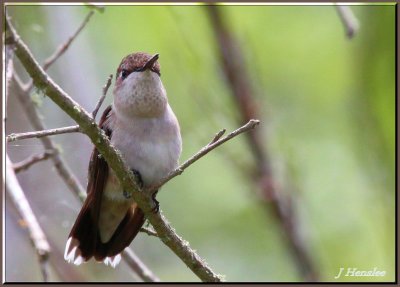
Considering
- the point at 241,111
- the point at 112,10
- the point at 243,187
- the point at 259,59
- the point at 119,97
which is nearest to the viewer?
the point at 119,97

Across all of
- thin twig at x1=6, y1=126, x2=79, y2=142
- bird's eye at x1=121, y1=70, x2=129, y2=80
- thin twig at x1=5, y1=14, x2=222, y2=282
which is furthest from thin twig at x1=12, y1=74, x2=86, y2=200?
thin twig at x1=6, y1=126, x2=79, y2=142

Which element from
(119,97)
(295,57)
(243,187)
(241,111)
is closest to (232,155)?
(241,111)

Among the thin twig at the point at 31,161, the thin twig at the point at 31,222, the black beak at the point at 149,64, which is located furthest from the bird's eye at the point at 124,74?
the thin twig at the point at 31,222

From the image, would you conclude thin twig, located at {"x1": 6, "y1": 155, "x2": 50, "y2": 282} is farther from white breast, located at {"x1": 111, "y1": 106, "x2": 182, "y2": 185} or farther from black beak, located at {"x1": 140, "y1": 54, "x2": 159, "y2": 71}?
black beak, located at {"x1": 140, "y1": 54, "x2": 159, "y2": 71}

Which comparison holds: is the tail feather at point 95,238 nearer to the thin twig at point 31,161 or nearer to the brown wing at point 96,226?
the brown wing at point 96,226

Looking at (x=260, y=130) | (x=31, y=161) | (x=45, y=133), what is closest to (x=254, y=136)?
(x=260, y=130)

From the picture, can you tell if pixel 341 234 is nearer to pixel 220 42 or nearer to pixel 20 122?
pixel 220 42

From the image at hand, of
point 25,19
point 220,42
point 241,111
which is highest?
point 25,19
